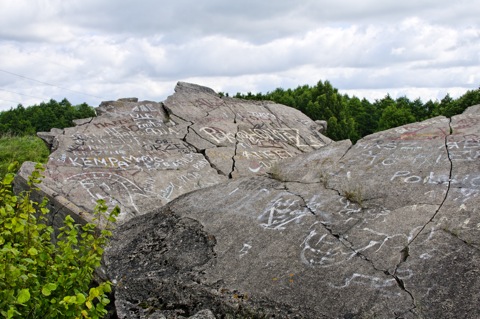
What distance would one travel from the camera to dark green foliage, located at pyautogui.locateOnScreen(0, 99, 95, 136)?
2372 centimetres

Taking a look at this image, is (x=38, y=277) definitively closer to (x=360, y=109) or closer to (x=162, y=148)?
(x=162, y=148)

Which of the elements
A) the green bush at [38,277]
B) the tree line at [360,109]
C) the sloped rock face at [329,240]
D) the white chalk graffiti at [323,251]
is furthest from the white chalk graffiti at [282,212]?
the tree line at [360,109]

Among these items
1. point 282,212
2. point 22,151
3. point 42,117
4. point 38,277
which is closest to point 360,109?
point 22,151

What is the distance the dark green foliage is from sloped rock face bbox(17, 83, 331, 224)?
42.1 ft

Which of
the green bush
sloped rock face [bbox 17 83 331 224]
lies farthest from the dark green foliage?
the green bush

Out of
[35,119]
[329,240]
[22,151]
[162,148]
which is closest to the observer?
[329,240]

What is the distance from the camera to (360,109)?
2009cm

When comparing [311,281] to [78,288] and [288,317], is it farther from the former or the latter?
[78,288]

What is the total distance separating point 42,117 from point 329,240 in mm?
23007

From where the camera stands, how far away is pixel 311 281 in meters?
3.91

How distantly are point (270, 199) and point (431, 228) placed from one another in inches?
63.3

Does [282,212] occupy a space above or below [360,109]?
below

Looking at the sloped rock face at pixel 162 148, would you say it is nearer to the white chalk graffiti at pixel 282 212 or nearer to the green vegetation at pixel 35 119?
the white chalk graffiti at pixel 282 212

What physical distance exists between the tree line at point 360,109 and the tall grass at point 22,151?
6.46m
